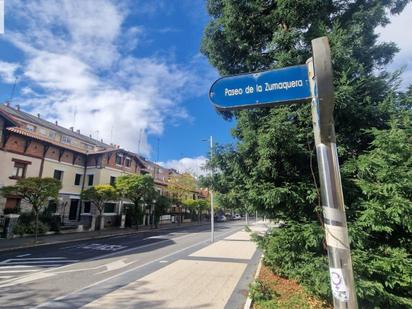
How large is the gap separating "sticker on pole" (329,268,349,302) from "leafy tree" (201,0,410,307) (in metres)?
3.14

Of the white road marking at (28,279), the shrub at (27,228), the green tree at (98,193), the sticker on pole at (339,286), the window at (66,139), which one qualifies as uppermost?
the window at (66,139)

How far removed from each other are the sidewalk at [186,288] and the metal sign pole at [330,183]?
544cm

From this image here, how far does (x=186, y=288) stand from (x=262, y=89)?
24.3ft

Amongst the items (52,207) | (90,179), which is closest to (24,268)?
(52,207)

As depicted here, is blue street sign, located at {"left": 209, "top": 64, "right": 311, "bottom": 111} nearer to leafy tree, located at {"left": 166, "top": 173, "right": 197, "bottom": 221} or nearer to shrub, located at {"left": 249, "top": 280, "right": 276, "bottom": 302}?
shrub, located at {"left": 249, "top": 280, "right": 276, "bottom": 302}

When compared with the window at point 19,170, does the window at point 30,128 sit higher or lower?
higher

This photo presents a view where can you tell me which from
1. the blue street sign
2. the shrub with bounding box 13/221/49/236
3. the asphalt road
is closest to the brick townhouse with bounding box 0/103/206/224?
the shrub with bounding box 13/221/49/236

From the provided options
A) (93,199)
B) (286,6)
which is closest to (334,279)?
(286,6)

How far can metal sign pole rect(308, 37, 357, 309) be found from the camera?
205 cm

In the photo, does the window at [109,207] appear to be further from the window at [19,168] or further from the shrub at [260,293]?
the shrub at [260,293]

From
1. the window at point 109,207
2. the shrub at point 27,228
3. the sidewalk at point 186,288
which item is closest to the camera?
the sidewalk at point 186,288

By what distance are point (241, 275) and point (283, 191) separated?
18.2ft

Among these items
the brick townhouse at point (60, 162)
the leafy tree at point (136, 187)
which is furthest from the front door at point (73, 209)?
the leafy tree at point (136, 187)

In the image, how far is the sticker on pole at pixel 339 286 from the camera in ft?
6.79
